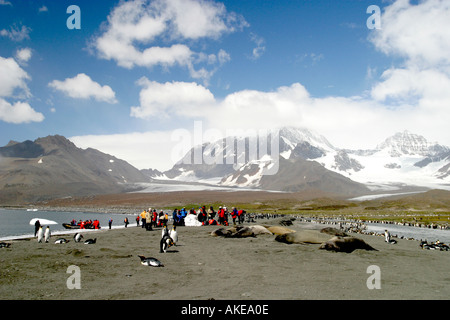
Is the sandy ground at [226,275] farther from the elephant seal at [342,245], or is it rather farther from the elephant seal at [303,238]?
the elephant seal at [303,238]

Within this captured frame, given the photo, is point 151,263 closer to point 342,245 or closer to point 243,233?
point 342,245

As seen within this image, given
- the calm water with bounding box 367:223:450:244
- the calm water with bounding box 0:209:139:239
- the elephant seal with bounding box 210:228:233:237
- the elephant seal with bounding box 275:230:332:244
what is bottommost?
the calm water with bounding box 0:209:139:239

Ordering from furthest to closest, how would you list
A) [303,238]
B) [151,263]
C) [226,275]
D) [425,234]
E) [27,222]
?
[27,222] → [425,234] → [303,238] → [151,263] → [226,275]

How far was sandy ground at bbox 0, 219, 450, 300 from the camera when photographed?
1142 centimetres

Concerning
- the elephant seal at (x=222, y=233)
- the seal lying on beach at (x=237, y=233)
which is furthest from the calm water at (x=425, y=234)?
the elephant seal at (x=222, y=233)

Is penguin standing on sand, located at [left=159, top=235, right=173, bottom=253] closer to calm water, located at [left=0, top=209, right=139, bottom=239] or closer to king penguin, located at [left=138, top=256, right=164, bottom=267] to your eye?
king penguin, located at [left=138, top=256, right=164, bottom=267]

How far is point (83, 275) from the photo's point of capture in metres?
14.2

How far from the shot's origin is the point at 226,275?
47.7ft

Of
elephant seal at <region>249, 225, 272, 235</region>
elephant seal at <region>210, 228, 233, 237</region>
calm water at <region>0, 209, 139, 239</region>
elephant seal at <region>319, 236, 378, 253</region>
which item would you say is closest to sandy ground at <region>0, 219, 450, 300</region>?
elephant seal at <region>319, 236, 378, 253</region>

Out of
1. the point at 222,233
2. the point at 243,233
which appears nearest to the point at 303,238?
the point at 243,233
